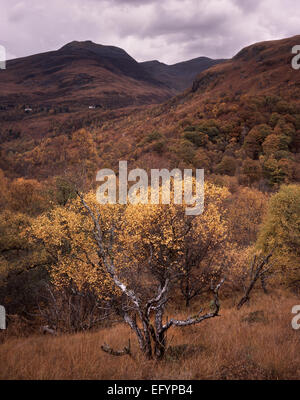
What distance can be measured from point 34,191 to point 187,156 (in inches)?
1746

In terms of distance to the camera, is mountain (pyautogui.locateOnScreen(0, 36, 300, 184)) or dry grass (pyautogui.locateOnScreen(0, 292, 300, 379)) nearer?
dry grass (pyautogui.locateOnScreen(0, 292, 300, 379))

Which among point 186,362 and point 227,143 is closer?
point 186,362

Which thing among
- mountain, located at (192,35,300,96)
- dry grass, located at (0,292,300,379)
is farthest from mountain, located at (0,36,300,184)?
dry grass, located at (0,292,300,379)

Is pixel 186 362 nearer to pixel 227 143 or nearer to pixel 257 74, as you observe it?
pixel 227 143

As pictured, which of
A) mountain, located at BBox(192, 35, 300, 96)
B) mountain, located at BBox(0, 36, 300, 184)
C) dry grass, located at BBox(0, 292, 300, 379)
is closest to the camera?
dry grass, located at BBox(0, 292, 300, 379)

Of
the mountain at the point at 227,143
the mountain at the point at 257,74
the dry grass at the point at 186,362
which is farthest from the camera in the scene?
the mountain at the point at 257,74

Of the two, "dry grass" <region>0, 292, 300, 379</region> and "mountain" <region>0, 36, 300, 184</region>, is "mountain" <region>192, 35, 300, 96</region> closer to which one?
"mountain" <region>0, 36, 300, 184</region>

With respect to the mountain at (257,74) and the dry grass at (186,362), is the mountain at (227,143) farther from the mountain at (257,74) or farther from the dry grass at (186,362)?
the dry grass at (186,362)

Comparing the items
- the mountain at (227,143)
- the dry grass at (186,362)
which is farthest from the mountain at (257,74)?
the dry grass at (186,362)

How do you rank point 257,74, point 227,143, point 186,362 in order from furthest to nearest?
point 257,74
point 227,143
point 186,362

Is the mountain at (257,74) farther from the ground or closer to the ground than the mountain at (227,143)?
farther from the ground

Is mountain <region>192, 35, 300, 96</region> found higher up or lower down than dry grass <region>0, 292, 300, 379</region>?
higher up

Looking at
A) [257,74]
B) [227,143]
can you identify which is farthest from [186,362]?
[257,74]
